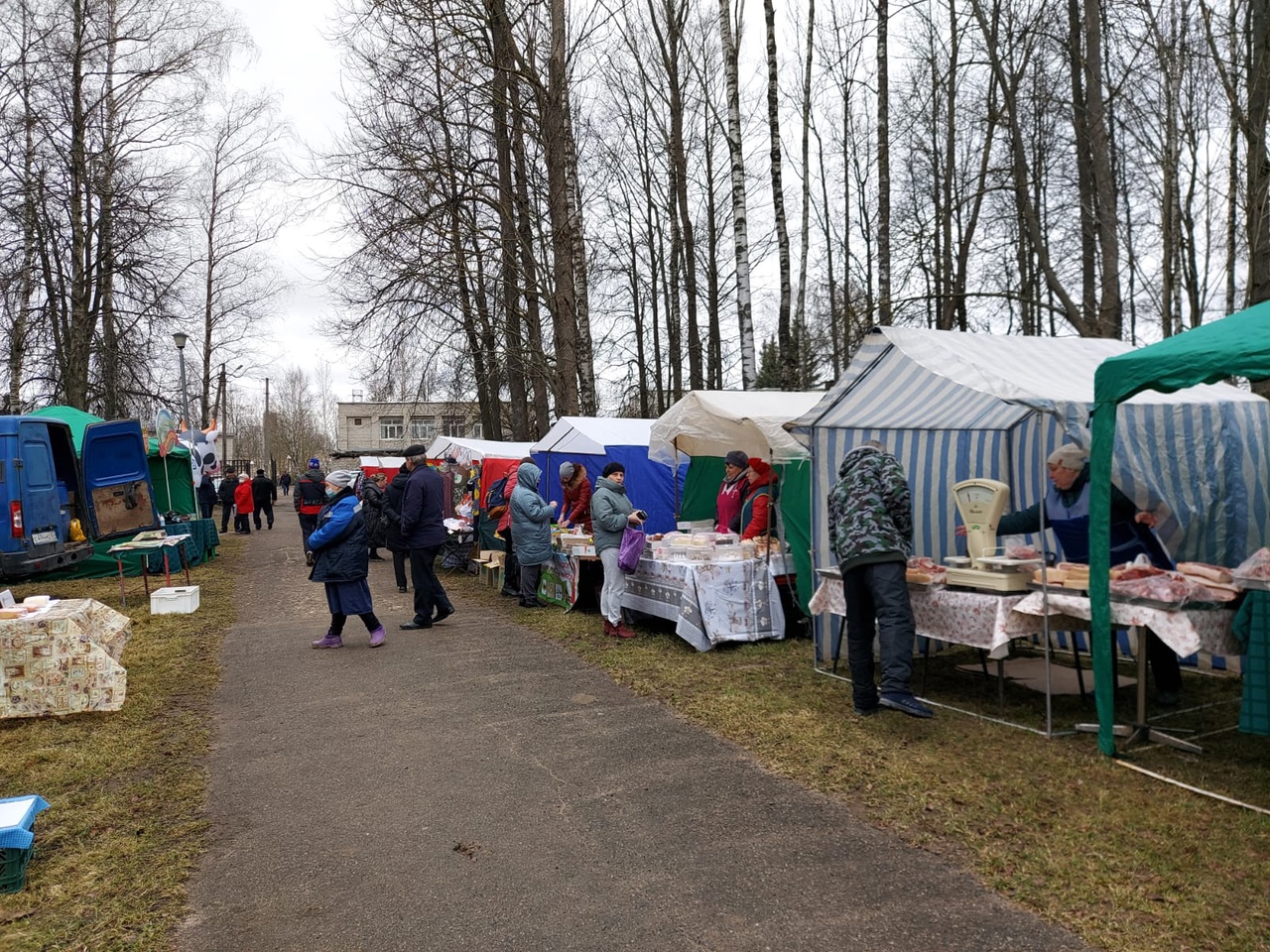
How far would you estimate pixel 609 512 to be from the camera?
27.9 feet

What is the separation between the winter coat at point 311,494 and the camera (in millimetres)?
14789

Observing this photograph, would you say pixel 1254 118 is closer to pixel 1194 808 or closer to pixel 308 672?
pixel 1194 808

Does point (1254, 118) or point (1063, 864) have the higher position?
point (1254, 118)

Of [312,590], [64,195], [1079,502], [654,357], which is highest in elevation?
[64,195]

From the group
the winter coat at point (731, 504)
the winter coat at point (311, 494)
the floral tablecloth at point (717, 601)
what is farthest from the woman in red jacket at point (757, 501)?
the winter coat at point (311, 494)

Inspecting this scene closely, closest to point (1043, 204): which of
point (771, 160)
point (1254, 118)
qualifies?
point (771, 160)

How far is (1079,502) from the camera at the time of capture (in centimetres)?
594

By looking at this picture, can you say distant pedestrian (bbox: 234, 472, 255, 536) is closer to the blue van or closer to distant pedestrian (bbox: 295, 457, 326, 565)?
distant pedestrian (bbox: 295, 457, 326, 565)

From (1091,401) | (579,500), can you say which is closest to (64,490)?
(579,500)

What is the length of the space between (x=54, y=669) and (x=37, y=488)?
255 inches

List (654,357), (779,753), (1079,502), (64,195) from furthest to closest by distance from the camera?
(654,357) → (64,195) → (1079,502) → (779,753)

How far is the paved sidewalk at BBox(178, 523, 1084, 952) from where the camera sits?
10.6ft

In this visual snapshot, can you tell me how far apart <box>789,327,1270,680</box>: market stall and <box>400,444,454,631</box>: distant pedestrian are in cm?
397

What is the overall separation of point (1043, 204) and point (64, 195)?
2125 centimetres
